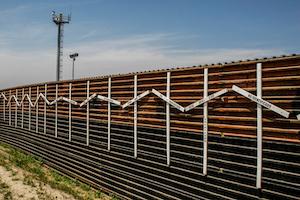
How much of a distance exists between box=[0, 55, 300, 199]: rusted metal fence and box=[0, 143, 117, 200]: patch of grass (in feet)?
1.84

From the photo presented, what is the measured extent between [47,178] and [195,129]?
970 cm

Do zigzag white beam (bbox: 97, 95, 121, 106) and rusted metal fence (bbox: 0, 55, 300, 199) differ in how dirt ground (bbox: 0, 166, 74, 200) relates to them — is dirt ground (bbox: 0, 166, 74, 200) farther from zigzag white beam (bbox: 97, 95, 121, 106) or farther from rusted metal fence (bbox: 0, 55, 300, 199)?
zigzag white beam (bbox: 97, 95, 121, 106)

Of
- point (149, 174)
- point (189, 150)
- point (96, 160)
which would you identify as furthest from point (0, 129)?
point (189, 150)

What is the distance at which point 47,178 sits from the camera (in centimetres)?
1725

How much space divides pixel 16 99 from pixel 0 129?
15.6ft

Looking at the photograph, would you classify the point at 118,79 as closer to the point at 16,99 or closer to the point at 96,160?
the point at 96,160

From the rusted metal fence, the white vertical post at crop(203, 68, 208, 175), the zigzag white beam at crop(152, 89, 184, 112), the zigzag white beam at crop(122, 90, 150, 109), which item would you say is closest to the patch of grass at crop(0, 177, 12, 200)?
the rusted metal fence

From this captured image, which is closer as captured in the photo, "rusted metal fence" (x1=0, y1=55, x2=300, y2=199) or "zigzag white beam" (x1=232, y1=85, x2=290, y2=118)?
"zigzag white beam" (x1=232, y1=85, x2=290, y2=118)

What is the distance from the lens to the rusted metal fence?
8438 mm

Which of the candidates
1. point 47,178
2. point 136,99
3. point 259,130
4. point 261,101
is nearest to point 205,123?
point 259,130

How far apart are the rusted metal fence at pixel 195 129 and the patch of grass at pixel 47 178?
1.84ft

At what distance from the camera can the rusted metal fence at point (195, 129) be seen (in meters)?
8.44

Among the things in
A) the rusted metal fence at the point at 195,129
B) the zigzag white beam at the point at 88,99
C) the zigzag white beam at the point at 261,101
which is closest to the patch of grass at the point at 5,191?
the rusted metal fence at the point at 195,129

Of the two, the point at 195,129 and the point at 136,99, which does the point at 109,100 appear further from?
the point at 195,129
